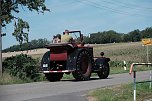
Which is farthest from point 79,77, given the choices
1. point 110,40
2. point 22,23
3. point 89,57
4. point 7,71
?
point 110,40

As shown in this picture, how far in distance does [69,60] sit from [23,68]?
3.13m

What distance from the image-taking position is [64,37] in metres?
22.6

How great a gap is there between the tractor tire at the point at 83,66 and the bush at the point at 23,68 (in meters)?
2.92

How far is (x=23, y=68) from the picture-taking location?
23.7m

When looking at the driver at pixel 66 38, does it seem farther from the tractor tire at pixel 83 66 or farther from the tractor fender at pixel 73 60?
the tractor tire at pixel 83 66

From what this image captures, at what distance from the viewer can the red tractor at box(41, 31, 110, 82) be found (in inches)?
864

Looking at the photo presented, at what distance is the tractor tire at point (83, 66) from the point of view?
22.1 meters

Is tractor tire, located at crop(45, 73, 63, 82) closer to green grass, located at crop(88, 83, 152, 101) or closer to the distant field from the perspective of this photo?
green grass, located at crop(88, 83, 152, 101)

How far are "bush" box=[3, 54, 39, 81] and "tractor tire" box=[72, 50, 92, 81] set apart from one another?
2.92 m

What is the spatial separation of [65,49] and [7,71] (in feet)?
13.1

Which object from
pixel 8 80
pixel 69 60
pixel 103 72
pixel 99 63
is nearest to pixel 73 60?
pixel 69 60

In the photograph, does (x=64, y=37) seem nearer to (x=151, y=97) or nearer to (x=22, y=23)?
(x=22, y=23)

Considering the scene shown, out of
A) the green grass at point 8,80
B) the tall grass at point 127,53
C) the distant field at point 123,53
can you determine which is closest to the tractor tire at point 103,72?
the green grass at point 8,80

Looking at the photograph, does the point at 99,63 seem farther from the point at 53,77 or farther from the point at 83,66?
the point at 53,77
